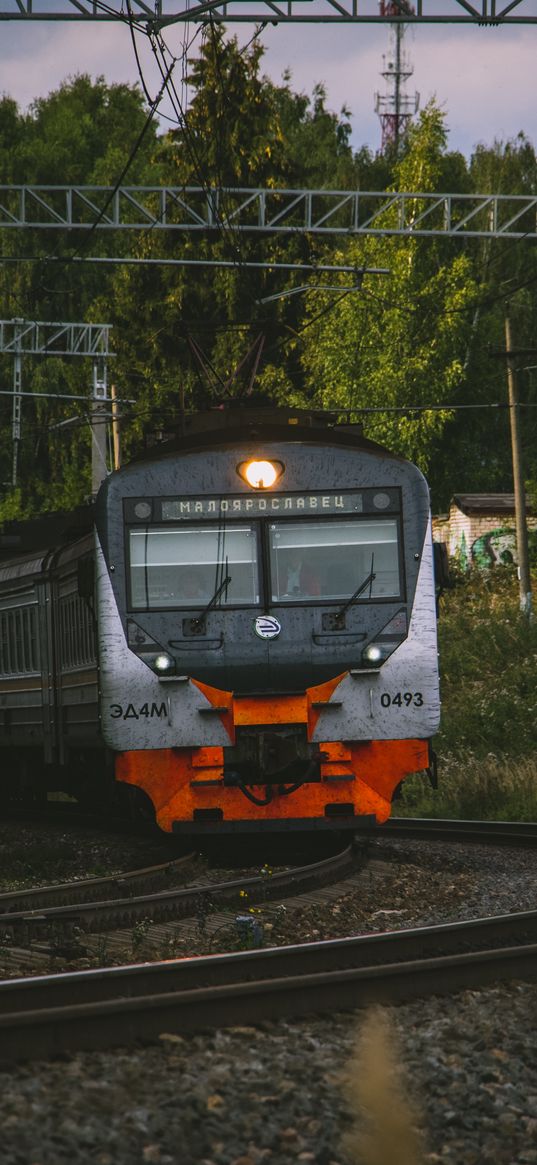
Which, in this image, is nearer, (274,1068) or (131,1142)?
(131,1142)

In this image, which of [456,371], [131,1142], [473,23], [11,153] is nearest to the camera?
[131,1142]

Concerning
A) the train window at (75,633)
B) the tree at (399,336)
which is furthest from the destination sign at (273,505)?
the tree at (399,336)

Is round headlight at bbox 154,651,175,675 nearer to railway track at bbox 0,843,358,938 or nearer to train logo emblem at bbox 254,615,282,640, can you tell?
train logo emblem at bbox 254,615,282,640

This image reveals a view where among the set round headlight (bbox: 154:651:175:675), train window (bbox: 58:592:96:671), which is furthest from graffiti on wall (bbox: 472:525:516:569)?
round headlight (bbox: 154:651:175:675)

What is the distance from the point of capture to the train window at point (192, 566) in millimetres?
12102

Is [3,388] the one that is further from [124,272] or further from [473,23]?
[473,23]

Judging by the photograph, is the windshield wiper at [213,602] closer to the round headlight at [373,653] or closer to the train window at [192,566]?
the train window at [192,566]

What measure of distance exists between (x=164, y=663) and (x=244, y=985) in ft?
19.0

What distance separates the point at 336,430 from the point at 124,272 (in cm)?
3485

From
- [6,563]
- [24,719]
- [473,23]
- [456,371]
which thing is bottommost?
[24,719]

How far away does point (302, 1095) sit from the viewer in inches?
202

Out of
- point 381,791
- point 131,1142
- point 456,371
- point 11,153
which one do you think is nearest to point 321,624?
point 381,791

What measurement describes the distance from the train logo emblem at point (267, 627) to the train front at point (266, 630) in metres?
0.01

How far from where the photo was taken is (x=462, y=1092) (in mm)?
5285
